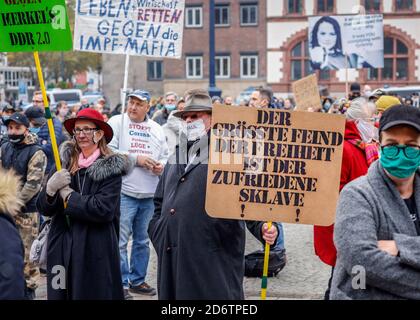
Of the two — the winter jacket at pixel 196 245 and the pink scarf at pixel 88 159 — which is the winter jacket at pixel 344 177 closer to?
the winter jacket at pixel 196 245

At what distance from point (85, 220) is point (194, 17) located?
45512 millimetres

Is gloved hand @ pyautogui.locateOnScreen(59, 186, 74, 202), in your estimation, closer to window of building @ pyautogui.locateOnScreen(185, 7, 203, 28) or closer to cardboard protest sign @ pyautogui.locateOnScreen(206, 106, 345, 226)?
cardboard protest sign @ pyautogui.locateOnScreen(206, 106, 345, 226)

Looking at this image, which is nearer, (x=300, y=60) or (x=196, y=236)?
(x=196, y=236)

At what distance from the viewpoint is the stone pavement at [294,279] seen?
714 cm

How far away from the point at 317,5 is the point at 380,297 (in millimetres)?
46115

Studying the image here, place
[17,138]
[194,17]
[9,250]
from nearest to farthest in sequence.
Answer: [9,250] < [17,138] < [194,17]

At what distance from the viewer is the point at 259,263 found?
25.4 ft

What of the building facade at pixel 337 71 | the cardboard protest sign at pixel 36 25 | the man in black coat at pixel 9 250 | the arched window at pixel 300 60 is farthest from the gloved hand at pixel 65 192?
the arched window at pixel 300 60

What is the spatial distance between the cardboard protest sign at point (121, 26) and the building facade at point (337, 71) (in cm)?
3871

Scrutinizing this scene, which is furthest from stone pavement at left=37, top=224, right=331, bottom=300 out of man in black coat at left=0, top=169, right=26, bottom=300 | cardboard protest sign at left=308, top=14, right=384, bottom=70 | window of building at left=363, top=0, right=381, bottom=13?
window of building at left=363, top=0, right=381, bottom=13

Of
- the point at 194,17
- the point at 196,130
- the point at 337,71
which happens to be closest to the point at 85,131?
the point at 196,130

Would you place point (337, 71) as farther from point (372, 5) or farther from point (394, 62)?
point (372, 5)

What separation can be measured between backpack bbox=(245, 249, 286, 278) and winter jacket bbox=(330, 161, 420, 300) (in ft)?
14.6

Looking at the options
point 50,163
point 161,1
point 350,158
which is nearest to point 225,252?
point 350,158
